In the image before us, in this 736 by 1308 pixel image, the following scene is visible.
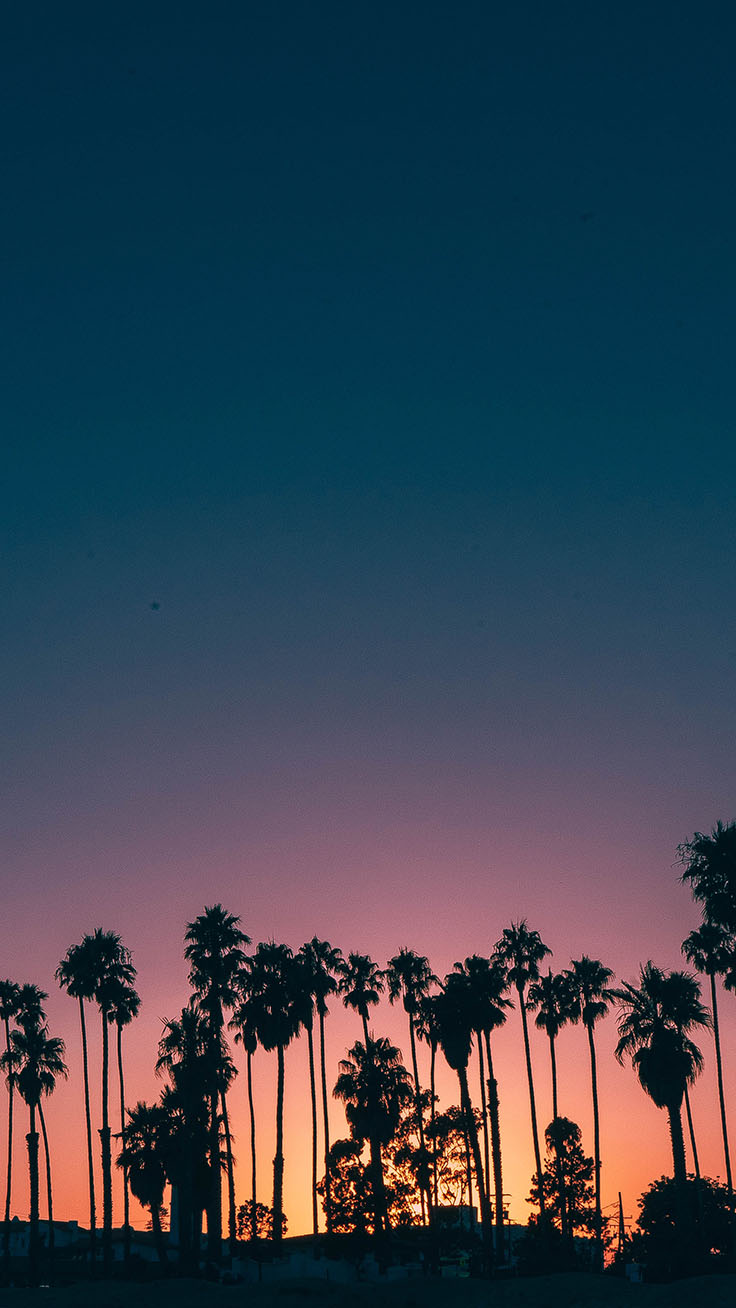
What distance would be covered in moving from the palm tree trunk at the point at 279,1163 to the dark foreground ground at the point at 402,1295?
30.0ft

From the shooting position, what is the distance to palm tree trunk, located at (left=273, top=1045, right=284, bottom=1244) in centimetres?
6091

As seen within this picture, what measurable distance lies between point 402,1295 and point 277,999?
814 inches

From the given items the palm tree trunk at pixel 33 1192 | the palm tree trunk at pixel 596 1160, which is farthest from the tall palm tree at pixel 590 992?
the palm tree trunk at pixel 33 1192

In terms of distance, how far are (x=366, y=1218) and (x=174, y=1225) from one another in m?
44.0

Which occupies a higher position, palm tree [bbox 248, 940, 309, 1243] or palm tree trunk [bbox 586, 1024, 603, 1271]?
palm tree [bbox 248, 940, 309, 1243]

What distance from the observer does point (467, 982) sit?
70875 millimetres

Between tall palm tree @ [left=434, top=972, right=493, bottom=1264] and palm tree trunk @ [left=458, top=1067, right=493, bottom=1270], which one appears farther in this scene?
tall palm tree @ [left=434, top=972, right=493, bottom=1264]

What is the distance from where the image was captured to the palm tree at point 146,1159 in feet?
237

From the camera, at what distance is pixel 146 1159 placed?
7262 centimetres

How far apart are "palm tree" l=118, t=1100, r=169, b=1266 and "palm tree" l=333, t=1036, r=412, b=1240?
11962 millimetres

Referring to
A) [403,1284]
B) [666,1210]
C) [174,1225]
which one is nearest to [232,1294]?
[403,1284]

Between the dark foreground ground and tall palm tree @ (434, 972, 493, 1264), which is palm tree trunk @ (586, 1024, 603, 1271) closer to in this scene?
tall palm tree @ (434, 972, 493, 1264)

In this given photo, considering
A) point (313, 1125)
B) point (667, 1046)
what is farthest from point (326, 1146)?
point (667, 1046)

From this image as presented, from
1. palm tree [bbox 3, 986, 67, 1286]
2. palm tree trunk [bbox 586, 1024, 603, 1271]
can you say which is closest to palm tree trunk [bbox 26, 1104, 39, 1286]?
palm tree [bbox 3, 986, 67, 1286]
